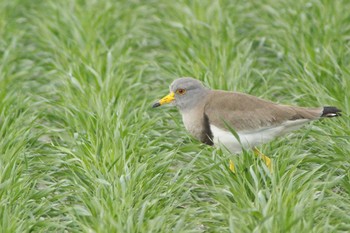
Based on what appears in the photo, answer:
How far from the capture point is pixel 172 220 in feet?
20.7

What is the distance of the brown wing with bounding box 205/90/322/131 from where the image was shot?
710 centimetres

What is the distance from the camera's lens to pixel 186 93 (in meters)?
7.59

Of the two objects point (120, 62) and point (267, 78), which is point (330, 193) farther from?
point (120, 62)

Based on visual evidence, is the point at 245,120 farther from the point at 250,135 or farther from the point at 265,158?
the point at 265,158

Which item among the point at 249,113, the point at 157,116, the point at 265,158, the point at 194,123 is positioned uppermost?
the point at 249,113

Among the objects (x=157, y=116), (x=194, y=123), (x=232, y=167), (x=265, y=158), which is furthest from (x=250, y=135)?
(x=157, y=116)

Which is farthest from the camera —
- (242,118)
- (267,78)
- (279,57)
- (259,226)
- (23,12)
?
(23,12)

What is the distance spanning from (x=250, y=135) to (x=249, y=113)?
168 millimetres

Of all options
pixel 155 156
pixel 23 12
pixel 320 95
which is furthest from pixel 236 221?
pixel 23 12

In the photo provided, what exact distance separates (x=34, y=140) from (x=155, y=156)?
1204 millimetres

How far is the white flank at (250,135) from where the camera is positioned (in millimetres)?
7039

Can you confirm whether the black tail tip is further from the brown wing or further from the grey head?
the grey head

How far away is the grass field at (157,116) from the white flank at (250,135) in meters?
0.14

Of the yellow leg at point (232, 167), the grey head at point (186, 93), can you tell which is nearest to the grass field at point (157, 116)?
the yellow leg at point (232, 167)
